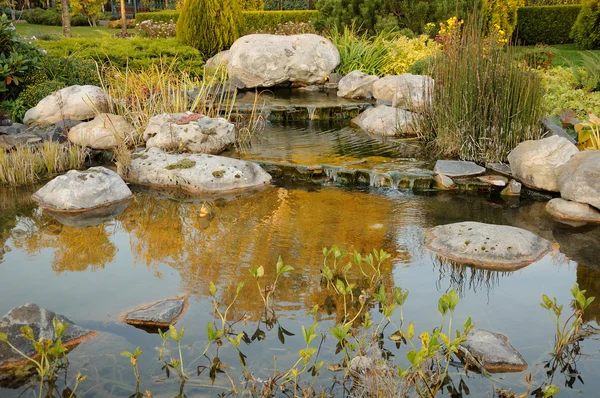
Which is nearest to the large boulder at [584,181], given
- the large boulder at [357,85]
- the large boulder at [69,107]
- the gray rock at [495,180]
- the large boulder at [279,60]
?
the gray rock at [495,180]

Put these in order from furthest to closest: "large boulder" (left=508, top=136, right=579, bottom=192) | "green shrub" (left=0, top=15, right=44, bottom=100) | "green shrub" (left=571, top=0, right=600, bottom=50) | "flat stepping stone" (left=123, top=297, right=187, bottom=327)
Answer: "green shrub" (left=571, top=0, right=600, bottom=50)
"green shrub" (left=0, top=15, right=44, bottom=100)
"large boulder" (left=508, top=136, right=579, bottom=192)
"flat stepping stone" (left=123, top=297, right=187, bottom=327)

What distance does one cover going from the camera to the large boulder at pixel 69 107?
902 centimetres

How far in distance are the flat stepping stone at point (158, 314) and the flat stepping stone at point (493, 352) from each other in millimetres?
1761

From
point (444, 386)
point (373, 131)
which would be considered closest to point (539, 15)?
point (373, 131)

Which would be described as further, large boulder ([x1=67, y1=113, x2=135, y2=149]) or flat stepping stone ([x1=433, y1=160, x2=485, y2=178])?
large boulder ([x1=67, y1=113, x2=135, y2=149])

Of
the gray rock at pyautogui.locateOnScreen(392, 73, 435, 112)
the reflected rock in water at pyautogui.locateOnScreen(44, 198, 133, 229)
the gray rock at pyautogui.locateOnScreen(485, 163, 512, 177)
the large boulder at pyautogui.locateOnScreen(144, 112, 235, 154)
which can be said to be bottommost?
the reflected rock in water at pyautogui.locateOnScreen(44, 198, 133, 229)

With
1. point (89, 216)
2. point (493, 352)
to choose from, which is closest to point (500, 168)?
point (493, 352)

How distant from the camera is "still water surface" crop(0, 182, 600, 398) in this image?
3.65 metres

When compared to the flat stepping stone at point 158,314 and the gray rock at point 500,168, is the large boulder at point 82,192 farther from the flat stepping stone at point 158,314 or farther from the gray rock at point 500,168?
the gray rock at point 500,168

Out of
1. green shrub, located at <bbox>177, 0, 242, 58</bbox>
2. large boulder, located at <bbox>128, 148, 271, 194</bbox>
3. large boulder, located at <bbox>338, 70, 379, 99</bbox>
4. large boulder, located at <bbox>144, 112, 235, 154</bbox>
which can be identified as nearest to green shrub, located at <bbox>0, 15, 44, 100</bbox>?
large boulder, located at <bbox>144, 112, 235, 154</bbox>

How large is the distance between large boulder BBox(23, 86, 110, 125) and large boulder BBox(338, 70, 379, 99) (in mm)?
4268

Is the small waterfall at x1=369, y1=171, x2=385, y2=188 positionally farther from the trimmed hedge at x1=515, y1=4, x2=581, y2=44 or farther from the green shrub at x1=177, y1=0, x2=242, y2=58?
Result: the trimmed hedge at x1=515, y1=4, x2=581, y2=44

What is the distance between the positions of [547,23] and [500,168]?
13.8 metres

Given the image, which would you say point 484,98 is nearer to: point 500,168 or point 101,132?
point 500,168
